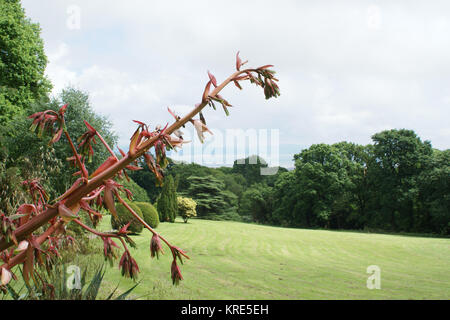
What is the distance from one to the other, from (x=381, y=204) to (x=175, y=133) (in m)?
40.3

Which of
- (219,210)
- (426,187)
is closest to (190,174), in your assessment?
(219,210)

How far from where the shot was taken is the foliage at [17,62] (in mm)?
15953

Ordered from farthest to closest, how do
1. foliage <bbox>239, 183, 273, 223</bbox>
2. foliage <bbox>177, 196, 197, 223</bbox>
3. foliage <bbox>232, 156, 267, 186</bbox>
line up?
foliage <bbox>232, 156, 267, 186</bbox> < foliage <bbox>239, 183, 273, 223</bbox> < foliage <bbox>177, 196, 197, 223</bbox>

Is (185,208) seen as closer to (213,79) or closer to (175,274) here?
(175,274)

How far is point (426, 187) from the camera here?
33.8 metres

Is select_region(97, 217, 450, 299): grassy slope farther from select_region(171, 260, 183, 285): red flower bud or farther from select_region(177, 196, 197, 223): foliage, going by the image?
select_region(177, 196, 197, 223): foliage

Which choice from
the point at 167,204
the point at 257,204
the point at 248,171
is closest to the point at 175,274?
the point at 167,204

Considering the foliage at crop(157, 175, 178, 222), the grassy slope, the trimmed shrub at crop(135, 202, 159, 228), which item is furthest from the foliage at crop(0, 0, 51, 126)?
the foliage at crop(157, 175, 178, 222)

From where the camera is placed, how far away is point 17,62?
655 inches

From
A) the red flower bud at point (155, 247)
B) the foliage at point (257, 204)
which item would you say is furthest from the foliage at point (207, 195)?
the red flower bud at point (155, 247)

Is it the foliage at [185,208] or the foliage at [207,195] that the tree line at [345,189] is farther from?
the foliage at [185,208]

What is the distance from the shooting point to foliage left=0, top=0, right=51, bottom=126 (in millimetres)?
15953

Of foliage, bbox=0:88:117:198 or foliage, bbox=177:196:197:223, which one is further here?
foliage, bbox=177:196:197:223
